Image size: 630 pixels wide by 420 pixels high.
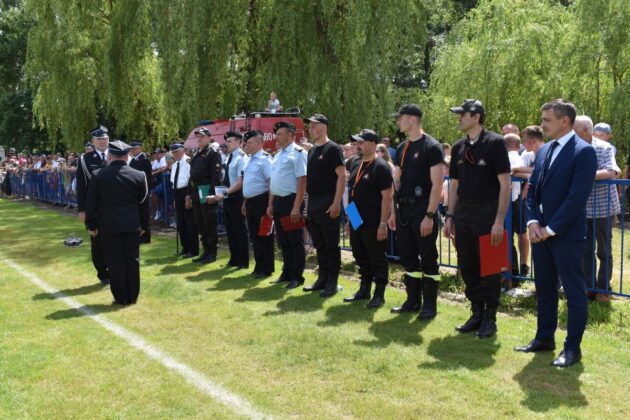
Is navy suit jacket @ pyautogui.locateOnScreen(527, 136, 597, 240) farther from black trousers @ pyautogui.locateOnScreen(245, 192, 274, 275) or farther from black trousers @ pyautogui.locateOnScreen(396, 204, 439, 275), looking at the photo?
black trousers @ pyautogui.locateOnScreen(245, 192, 274, 275)

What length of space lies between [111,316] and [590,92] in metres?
13.9

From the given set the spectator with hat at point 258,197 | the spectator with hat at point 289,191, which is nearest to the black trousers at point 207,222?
the spectator with hat at point 258,197

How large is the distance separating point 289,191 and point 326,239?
0.90 meters

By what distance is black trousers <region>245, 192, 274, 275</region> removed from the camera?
343 inches

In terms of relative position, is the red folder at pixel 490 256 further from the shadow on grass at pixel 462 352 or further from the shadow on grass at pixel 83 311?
the shadow on grass at pixel 83 311

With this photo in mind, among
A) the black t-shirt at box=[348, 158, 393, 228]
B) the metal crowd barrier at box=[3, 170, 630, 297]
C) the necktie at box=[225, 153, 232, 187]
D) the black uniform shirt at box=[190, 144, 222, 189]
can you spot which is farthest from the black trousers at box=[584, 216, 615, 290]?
the black uniform shirt at box=[190, 144, 222, 189]

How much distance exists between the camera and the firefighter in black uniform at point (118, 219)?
24.1 ft

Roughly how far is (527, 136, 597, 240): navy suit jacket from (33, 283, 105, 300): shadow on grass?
5720 mm

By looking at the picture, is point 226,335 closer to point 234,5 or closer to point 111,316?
point 111,316

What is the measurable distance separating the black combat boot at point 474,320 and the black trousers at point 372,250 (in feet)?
4.04

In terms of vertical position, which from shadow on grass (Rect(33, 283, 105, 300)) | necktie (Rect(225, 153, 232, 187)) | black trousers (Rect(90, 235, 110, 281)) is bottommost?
shadow on grass (Rect(33, 283, 105, 300))

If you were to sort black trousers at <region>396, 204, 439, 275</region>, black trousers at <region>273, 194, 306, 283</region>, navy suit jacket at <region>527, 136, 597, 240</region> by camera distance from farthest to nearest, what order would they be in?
black trousers at <region>273, 194, 306, 283</region> < black trousers at <region>396, 204, 439, 275</region> < navy suit jacket at <region>527, 136, 597, 240</region>

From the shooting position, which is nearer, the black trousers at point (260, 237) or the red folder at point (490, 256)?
the red folder at point (490, 256)

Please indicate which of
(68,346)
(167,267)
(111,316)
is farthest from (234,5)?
(68,346)
